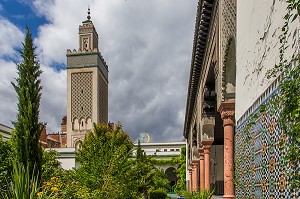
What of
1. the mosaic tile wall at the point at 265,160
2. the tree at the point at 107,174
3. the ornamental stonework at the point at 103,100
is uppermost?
the ornamental stonework at the point at 103,100

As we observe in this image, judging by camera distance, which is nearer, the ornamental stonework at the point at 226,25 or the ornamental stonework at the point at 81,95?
the ornamental stonework at the point at 226,25

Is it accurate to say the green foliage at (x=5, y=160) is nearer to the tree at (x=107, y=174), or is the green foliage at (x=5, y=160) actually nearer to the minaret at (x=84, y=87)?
the tree at (x=107, y=174)

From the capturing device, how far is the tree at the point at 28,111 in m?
10.3

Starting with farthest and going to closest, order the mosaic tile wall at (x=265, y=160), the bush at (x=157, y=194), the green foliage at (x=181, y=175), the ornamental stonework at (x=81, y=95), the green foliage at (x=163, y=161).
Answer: the ornamental stonework at (x=81, y=95)
the green foliage at (x=163, y=161)
the green foliage at (x=181, y=175)
the bush at (x=157, y=194)
the mosaic tile wall at (x=265, y=160)

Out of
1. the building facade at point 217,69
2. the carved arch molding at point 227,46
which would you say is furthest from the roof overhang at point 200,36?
the carved arch molding at point 227,46

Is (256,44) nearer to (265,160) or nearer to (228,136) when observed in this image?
(265,160)

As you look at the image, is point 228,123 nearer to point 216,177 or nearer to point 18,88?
point 18,88

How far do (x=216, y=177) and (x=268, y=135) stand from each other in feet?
64.1

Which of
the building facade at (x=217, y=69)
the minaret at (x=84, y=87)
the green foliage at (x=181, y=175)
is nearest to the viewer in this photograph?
the building facade at (x=217, y=69)

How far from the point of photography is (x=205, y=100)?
40.9 ft

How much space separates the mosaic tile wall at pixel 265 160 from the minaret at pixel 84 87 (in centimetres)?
4643

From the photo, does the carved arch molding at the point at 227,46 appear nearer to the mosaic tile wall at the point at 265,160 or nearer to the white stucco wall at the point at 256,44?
the white stucco wall at the point at 256,44

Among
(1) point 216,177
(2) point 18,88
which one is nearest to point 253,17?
(2) point 18,88

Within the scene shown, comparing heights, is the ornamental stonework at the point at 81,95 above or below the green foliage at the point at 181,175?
above
